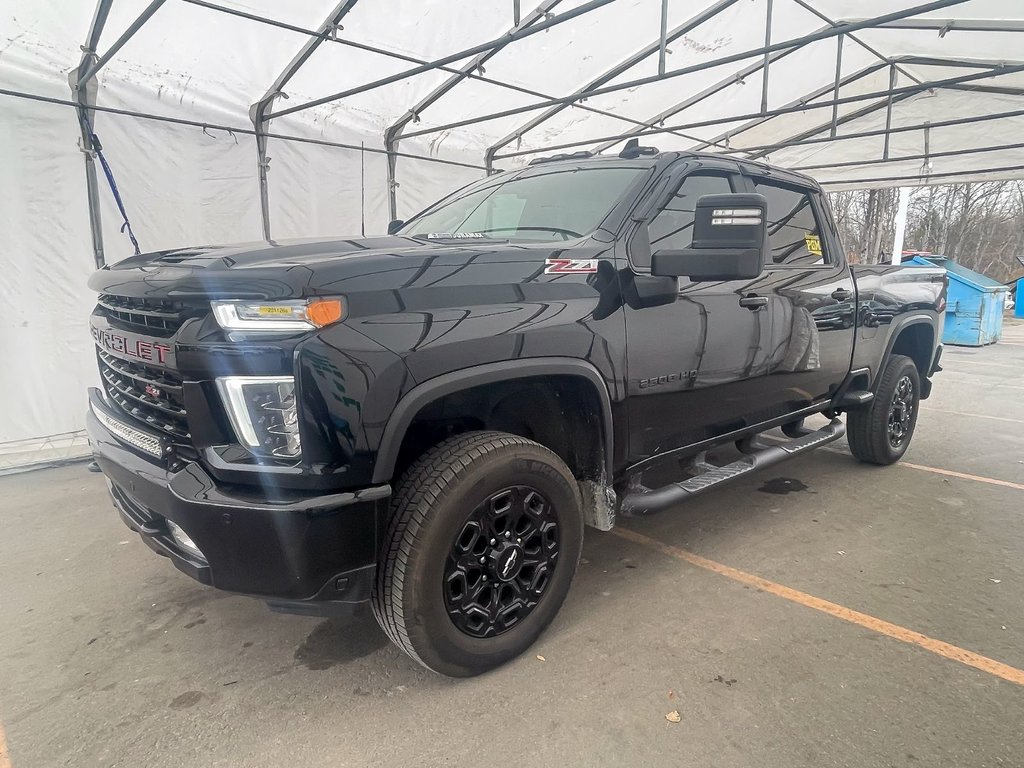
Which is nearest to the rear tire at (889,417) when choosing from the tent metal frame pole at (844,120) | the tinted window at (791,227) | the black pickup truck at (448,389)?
the tinted window at (791,227)

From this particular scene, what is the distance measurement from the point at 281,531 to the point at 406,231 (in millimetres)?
2253

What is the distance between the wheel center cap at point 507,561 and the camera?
93.0 inches

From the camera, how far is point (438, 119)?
8.57 meters

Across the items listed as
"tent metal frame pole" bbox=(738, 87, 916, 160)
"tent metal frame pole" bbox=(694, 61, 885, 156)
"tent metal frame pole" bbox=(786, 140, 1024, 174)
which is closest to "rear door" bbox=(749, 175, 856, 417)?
"tent metal frame pole" bbox=(694, 61, 885, 156)

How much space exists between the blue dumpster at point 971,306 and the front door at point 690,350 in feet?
36.8

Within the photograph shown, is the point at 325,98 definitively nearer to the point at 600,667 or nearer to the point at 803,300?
the point at 803,300

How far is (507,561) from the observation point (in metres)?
2.40

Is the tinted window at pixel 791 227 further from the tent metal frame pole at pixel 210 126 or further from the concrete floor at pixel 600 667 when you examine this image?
the tent metal frame pole at pixel 210 126

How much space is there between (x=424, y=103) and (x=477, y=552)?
23.4 feet

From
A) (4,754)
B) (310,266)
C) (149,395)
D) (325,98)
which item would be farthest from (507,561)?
(325,98)

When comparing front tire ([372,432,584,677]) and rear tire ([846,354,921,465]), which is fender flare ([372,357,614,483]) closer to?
front tire ([372,432,584,677])

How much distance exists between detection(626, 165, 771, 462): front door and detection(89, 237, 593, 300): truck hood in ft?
1.50

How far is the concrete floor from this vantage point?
209 cm

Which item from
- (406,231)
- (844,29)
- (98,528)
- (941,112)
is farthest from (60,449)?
(941,112)
